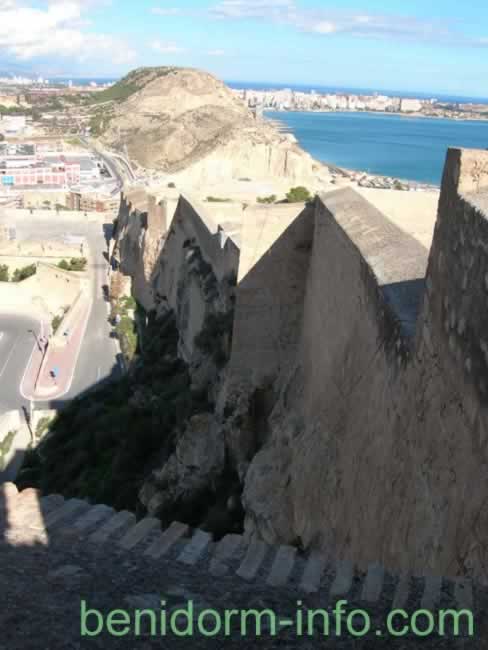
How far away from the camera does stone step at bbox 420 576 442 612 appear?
2.21m

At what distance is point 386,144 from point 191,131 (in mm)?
37421

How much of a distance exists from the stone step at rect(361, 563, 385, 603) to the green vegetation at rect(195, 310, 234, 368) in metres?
6.52

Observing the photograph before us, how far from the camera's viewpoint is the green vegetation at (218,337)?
9195 mm

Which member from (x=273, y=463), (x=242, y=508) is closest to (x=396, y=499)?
(x=273, y=463)

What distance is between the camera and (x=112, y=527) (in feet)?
9.36

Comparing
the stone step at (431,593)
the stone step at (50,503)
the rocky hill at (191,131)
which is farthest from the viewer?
the rocky hill at (191,131)

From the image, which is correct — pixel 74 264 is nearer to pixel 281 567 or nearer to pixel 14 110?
pixel 281 567

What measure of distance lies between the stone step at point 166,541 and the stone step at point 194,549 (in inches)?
2.3

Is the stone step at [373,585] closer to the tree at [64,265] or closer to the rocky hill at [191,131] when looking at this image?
the tree at [64,265]

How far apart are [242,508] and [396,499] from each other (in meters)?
3.51

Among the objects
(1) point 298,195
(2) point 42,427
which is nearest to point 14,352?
(2) point 42,427

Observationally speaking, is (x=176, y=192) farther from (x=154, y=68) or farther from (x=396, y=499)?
(x=154, y=68)

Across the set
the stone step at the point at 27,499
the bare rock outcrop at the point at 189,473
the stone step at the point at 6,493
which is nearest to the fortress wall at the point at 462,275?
the stone step at the point at 27,499

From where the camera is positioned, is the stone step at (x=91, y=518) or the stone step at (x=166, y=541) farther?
the stone step at (x=91, y=518)
